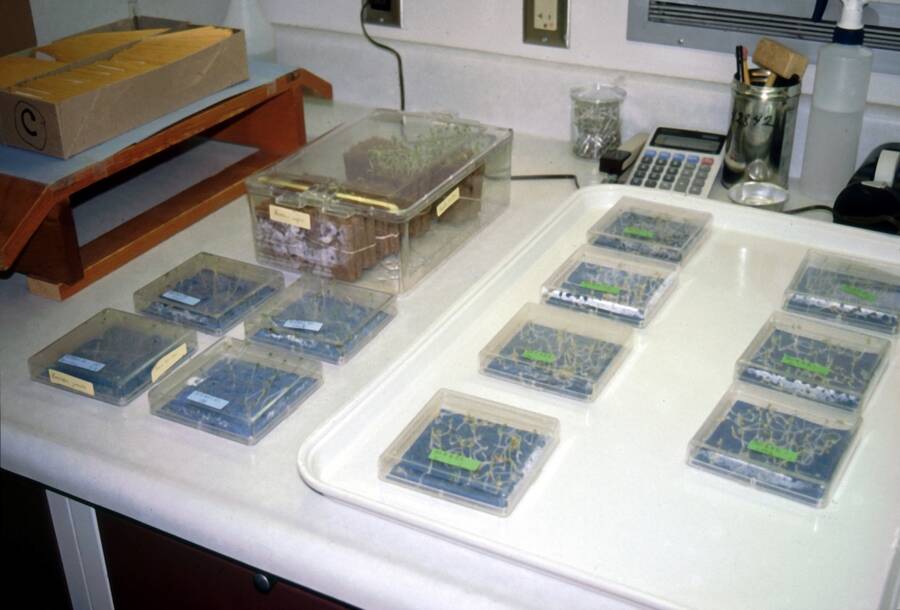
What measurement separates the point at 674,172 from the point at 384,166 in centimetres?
42

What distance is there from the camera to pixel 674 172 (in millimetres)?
1387

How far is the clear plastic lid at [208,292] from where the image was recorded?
1.11 m

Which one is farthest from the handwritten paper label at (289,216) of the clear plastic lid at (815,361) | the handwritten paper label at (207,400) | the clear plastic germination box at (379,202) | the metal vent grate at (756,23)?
the metal vent grate at (756,23)

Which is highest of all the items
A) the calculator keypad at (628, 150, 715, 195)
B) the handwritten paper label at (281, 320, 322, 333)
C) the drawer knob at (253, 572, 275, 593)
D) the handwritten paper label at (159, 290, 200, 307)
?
the calculator keypad at (628, 150, 715, 195)

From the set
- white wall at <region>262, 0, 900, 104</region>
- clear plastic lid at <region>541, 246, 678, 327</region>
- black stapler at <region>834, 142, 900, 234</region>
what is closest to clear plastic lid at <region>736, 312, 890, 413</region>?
clear plastic lid at <region>541, 246, 678, 327</region>

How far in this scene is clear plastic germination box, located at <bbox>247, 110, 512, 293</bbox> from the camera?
1152mm

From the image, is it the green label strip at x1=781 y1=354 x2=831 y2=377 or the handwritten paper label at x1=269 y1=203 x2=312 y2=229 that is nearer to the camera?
the green label strip at x1=781 y1=354 x2=831 y2=377

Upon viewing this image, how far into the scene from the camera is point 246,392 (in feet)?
3.21

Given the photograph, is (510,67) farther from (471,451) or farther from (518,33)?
(471,451)

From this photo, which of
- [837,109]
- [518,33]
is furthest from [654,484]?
[518,33]

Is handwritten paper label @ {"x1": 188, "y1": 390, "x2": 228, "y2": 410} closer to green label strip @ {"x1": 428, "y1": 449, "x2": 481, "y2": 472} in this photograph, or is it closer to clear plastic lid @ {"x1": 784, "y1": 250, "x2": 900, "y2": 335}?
green label strip @ {"x1": 428, "y1": 449, "x2": 481, "y2": 472}

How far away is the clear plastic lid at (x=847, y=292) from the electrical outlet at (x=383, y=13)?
0.79 meters

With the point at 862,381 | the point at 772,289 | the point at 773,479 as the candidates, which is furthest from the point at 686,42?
the point at 773,479

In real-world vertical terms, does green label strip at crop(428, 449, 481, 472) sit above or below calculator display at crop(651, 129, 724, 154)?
below
